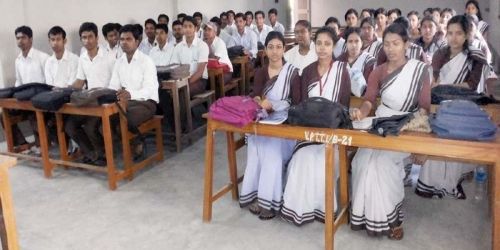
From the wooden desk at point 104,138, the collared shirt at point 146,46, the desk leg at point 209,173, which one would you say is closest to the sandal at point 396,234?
the desk leg at point 209,173

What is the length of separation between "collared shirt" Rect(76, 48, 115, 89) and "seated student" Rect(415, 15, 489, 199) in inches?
111

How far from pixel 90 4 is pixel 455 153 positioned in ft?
16.2

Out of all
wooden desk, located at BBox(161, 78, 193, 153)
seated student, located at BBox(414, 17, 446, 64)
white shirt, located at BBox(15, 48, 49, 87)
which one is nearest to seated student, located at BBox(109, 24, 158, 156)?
wooden desk, located at BBox(161, 78, 193, 153)

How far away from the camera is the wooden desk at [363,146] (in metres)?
2.17

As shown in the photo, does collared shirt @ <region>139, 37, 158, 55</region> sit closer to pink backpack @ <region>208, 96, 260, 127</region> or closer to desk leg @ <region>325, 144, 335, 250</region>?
pink backpack @ <region>208, 96, 260, 127</region>

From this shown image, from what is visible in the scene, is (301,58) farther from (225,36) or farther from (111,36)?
(225,36)

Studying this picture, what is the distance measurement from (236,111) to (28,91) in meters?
2.11

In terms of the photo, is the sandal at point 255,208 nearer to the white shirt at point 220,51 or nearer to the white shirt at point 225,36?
the white shirt at point 220,51

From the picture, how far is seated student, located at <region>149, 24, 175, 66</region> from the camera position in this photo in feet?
18.9

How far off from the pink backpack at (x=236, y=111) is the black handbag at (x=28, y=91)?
6.09 ft

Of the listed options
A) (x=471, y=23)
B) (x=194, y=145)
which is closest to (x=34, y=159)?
(x=194, y=145)

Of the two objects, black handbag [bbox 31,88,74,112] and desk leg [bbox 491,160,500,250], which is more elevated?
black handbag [bbox 31,88,74,112]

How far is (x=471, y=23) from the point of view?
11.6 ft

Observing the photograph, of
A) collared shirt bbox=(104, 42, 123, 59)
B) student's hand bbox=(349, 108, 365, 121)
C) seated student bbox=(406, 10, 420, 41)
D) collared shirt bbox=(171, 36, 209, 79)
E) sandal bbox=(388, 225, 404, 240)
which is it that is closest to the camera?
student's hand bbox=(349, 108, 365, 121)
